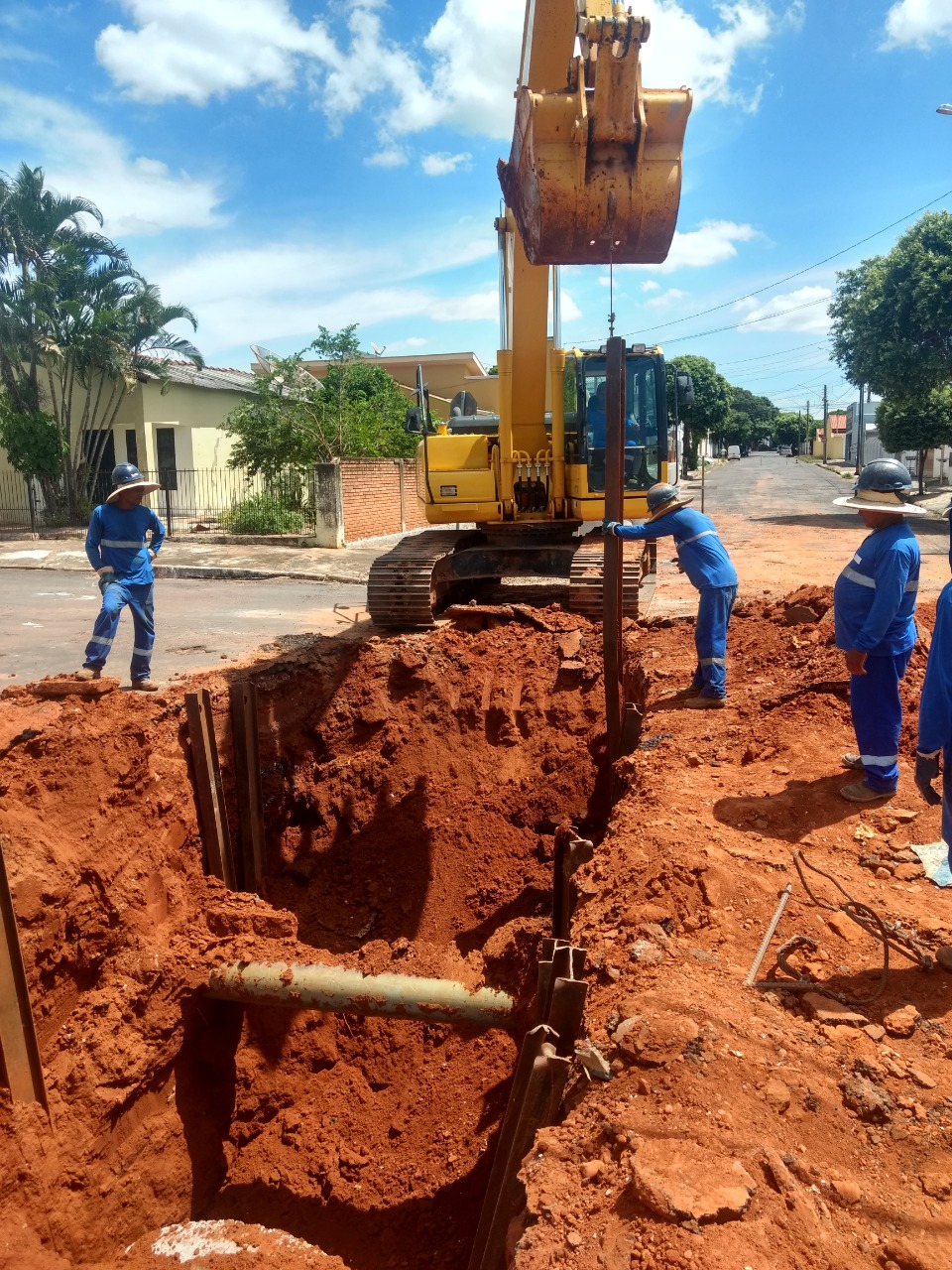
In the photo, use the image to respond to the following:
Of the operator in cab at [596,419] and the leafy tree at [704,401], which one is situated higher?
the leafy tree at [704,401]

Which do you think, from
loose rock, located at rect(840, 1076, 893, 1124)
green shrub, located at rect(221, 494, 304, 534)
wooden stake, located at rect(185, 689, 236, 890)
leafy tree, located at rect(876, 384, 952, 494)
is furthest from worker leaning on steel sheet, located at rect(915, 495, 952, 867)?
leafy tree, located at rect(876, 384, 952, 494)

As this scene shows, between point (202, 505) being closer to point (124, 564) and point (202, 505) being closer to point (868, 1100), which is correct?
point (124, 564)

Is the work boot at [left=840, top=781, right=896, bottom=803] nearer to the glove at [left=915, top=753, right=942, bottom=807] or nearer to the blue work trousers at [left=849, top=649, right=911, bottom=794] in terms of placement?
the blue work trousers at [left=849, top=649, right=911, bottom=794]

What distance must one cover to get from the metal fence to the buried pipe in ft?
52.1

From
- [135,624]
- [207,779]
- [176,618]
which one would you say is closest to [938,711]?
[207,779]

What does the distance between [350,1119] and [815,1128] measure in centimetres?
299

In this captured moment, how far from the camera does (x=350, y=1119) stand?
15.2ft

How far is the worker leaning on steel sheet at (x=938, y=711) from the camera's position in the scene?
10.7 ft

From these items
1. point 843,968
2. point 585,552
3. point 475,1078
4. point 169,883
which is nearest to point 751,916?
point 843,968

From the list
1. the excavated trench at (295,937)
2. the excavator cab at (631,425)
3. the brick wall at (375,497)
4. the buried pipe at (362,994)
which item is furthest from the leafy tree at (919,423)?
the buried pipe at (362,994)

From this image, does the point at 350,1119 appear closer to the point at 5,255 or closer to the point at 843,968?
the point at 843,968

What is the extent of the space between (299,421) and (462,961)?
16.6m

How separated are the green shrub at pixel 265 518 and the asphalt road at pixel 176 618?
3807 millimetres

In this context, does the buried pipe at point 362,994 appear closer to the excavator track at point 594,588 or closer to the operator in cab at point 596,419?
the excavator track at point 594,588
